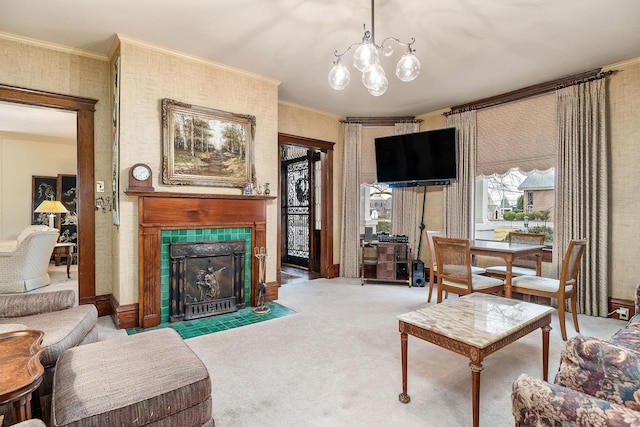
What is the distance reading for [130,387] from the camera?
1394 millimetres

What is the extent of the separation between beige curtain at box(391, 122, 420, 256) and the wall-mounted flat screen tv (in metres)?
0.22

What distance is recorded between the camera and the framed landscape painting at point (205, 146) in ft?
11.3

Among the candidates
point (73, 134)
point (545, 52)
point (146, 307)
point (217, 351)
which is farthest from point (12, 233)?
point (545, 52)

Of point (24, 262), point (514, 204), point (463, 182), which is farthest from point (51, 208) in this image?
point (514, 204)

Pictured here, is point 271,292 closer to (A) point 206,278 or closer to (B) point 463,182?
(A) point 206,278

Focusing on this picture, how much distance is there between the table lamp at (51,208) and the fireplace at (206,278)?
16.8 feet

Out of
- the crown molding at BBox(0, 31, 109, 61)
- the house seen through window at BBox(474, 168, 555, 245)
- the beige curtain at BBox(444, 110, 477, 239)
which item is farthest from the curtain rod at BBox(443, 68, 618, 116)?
the crown molding at BBox(0, 31, 109, 61)

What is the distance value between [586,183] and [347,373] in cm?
354

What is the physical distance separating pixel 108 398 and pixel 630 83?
5330 mm

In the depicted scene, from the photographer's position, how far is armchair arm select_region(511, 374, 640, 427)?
93cm

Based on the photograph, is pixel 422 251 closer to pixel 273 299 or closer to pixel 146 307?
pixel 273 299

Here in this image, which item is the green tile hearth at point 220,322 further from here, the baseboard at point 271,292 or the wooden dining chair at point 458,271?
the wooden dining chair at point 458,271

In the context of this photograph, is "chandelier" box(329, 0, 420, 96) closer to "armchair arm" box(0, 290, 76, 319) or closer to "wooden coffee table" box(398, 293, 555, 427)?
"wooden coffee table" box(398, 293, 555, 427)

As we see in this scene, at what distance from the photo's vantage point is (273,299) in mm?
4195
